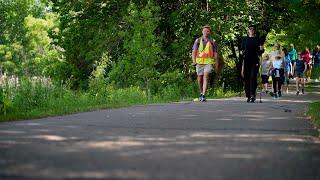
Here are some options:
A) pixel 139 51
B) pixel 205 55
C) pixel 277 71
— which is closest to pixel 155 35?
pixel 139 51

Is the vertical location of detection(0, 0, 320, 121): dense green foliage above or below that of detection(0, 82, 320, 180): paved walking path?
above

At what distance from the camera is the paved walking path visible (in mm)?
4828

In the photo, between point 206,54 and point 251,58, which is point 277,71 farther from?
point 251,58

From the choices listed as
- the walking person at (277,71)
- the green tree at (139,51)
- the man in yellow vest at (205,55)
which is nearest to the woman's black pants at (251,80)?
the man in yellow vest at (205,55)

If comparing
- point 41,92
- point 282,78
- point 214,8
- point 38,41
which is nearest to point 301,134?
point 41,92

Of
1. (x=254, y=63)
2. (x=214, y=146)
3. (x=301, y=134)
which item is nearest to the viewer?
(x=214, y=146)

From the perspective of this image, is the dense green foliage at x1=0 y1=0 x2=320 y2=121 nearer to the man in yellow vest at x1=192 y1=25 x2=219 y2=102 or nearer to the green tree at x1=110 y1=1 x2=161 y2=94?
the green tree at x1=110 y1=1 x2=161 y2=94

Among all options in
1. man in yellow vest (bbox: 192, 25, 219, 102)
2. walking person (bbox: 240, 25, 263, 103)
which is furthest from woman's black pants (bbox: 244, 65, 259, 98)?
man in yellow vest (bbox: 192, 25, 219, 102)

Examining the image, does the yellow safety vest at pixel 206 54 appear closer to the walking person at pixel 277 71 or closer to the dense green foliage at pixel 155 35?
the walking person at pixel 277 71

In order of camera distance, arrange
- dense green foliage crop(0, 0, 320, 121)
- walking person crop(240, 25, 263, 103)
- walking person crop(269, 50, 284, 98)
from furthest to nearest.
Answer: dense green foliage crop(0, 0, 320, 121), walking person crop(269, 50, 284, 98), walking person crop(240, 25, 263, 103)

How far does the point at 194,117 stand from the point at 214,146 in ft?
11.4

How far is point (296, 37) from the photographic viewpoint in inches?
1559

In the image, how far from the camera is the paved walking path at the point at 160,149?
4.83 meters

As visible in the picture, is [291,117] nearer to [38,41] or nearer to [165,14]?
[165,14]
